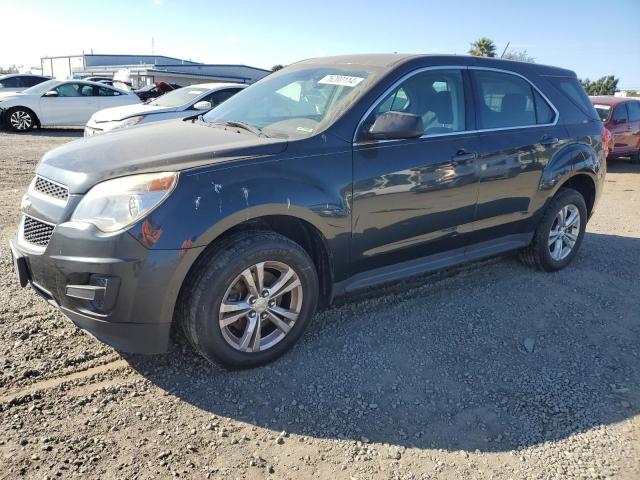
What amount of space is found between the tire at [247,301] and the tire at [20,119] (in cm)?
1479

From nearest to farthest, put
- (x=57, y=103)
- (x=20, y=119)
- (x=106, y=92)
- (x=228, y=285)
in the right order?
1. (x=228, y=285)
2. (x=20, y=119)
3. (x=57, y=103)
4. (x=106, y=92)

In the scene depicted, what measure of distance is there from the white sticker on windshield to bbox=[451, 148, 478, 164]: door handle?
2.97 ft

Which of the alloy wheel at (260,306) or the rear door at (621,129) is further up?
the rear door at (621,129)

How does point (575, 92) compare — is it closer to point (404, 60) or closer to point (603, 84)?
point (404, 60)

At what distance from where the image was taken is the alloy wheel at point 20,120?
14828 millimetres

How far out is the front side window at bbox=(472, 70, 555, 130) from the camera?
13.5 feet

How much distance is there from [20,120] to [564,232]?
49.8 ft

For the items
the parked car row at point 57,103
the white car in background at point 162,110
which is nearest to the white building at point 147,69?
the parked car row at point 57,103

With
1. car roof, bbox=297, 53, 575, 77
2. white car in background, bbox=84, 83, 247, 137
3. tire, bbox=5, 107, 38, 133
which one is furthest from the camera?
tire, bbox=5, 107, 38, 133

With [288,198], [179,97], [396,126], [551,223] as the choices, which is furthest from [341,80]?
[179,97]

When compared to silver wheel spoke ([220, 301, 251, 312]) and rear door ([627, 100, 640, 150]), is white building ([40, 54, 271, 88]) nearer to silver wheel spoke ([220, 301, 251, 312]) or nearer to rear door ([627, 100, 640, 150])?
rear door ([627, 100, 640, 150])

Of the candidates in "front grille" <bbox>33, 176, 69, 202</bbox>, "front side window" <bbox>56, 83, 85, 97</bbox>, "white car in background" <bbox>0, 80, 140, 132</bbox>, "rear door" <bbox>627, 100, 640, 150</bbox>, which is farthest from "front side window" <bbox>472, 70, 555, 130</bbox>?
"front side window" <bbox>56, 83, 85, 97</bbox>

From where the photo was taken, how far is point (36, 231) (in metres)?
2.96

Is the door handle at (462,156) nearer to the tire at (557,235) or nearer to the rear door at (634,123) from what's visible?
the tire at (557,235)
